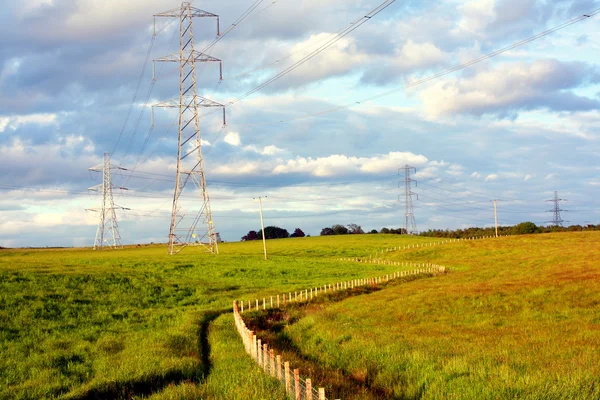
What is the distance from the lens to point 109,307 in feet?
118

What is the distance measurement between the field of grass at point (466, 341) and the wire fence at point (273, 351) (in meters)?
1.31

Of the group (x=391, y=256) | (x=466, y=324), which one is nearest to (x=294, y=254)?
(x=391, y=256)

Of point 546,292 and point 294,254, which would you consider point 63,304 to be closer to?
point 546,292

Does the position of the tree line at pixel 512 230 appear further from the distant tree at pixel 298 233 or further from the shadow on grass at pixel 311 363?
→ the shadow on grass at pixel 311 363

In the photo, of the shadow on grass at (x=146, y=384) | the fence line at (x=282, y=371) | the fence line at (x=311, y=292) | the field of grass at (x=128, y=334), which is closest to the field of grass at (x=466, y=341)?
the fence line at (x=282, y=371)

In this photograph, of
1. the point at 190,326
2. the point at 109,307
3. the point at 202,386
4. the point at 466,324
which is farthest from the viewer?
the point at 109,307

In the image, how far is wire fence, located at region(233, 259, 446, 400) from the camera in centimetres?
1216

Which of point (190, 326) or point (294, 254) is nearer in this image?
point (190, 326)

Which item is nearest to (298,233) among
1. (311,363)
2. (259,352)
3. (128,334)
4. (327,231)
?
(327,231)

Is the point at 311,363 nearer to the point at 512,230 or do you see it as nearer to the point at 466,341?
the point at 466,341

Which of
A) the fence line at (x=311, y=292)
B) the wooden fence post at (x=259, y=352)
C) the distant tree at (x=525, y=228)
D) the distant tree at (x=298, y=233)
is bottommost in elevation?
the fence line at (x=311, y=292)

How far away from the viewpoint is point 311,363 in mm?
18312

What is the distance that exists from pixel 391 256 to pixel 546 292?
5858 cm

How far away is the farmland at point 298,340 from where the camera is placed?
14766 mm
